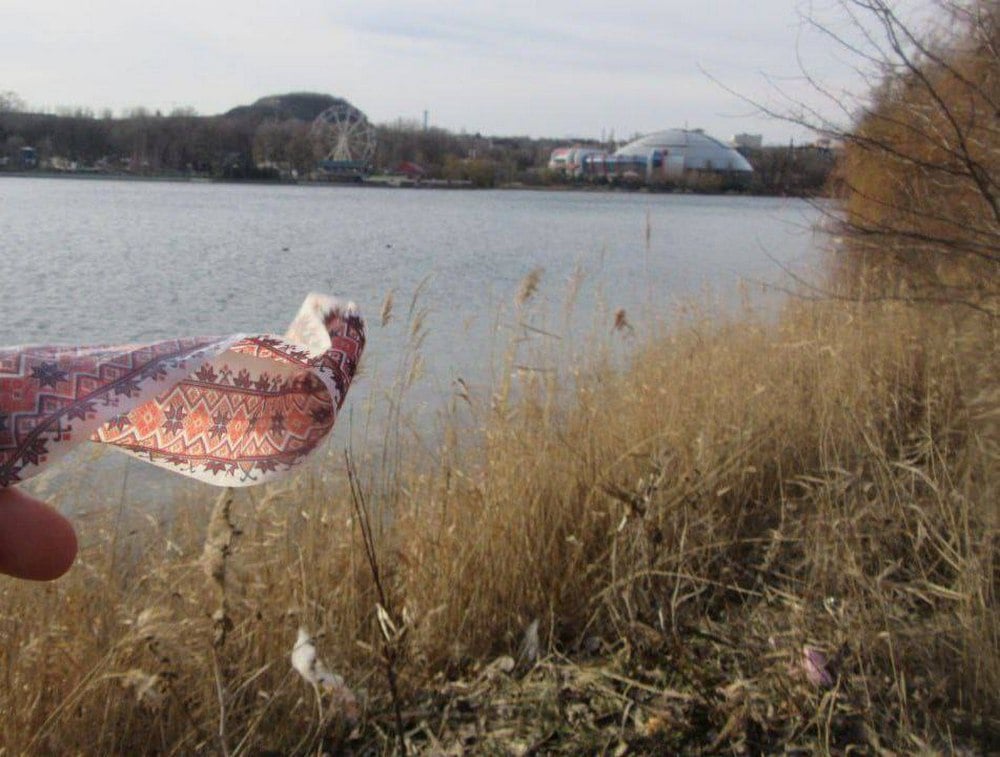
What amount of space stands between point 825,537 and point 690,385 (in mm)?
1635

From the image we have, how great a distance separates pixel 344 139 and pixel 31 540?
66.0 m

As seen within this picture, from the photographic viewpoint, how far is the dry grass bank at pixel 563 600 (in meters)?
2.67

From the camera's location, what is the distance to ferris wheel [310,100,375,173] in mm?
62750

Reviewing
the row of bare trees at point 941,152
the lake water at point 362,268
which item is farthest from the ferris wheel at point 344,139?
the row of bare trees at point 941,152

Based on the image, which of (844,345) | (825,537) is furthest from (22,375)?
(844,345)

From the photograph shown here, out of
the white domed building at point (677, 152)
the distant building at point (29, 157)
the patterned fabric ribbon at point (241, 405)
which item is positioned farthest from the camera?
the white domed building at point (677, 152)

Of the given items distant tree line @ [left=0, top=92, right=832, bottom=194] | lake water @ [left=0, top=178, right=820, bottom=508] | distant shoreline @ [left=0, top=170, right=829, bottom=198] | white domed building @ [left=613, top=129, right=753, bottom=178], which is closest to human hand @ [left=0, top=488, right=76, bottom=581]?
lake water @ [left=0, top=178, right=820, bottom=508]

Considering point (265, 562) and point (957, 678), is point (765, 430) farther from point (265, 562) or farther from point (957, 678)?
point (265, 562)

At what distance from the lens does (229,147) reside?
5778 centimetres


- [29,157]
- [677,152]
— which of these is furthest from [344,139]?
[677,152]

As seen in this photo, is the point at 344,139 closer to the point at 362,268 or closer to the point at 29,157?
the point at 29,157

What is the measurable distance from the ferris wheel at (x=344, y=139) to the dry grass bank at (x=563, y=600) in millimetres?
59993

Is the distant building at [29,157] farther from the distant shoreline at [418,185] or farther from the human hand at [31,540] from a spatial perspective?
the human hand at [31,540]

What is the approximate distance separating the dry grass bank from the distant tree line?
30.5 metres
